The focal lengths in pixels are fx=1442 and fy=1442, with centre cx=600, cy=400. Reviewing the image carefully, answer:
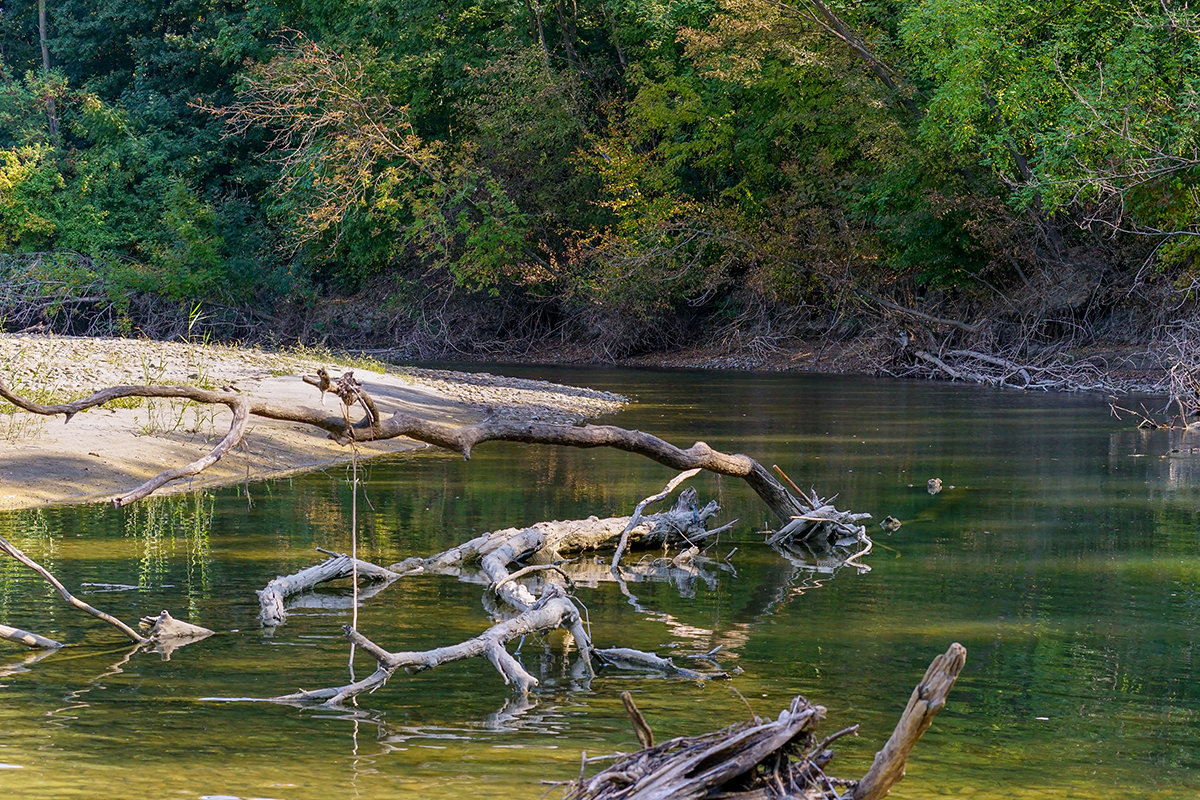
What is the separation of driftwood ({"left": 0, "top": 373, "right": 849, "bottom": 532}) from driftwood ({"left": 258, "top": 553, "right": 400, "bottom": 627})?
127 centimetres

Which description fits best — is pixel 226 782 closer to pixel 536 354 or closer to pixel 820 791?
pixel 820 791

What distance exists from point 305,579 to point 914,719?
538cm

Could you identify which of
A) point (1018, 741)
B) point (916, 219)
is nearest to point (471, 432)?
point (1018, 741)

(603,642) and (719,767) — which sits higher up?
(719,767)

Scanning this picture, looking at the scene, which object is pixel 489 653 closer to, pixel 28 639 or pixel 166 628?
pixel 166 628

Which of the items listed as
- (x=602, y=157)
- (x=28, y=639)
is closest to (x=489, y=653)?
(x=28, y=639)

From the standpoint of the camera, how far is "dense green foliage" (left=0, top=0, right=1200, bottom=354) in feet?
88.2

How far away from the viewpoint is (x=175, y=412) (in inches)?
627

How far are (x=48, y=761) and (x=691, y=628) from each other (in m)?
3.53

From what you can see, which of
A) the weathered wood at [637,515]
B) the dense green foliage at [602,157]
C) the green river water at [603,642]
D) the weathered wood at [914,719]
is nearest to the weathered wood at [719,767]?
the weathered wood at [914,719]

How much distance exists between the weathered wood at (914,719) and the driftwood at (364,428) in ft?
7.91

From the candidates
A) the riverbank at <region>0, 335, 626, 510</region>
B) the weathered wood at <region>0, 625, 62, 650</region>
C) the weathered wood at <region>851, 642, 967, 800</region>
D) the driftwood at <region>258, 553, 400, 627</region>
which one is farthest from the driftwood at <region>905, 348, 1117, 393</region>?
the weathered wood at <region>851, 642, 967, 800</region>

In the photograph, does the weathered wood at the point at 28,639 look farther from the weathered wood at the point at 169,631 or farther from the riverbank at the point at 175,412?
the riverbank at the point at 175,412

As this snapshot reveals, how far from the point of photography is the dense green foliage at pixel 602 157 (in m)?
26.9
